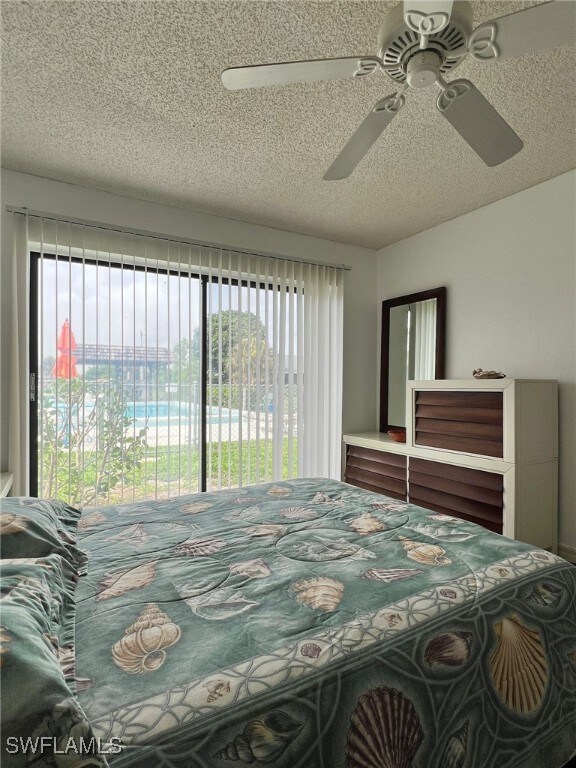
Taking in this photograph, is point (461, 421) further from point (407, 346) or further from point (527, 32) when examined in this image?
point (527, 32)


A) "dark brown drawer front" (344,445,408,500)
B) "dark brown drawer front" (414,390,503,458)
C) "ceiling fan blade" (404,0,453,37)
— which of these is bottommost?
"dark brown drawer front" (344,445,408,500)

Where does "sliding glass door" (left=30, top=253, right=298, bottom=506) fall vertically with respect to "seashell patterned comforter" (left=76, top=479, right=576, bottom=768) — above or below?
above

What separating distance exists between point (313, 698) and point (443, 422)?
8.00 ft

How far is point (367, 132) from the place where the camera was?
61.3 inches

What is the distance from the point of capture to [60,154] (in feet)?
8.18

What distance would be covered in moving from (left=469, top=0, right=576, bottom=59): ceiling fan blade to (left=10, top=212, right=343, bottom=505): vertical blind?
2443mm

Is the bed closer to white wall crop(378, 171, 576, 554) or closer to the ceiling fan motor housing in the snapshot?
the ceiling fan motor housing

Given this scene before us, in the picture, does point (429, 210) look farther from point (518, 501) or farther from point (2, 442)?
point (2, 442)

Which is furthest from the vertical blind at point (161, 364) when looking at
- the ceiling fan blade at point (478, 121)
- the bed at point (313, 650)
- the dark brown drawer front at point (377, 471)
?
the ceiling fan blade at point (478, 121)

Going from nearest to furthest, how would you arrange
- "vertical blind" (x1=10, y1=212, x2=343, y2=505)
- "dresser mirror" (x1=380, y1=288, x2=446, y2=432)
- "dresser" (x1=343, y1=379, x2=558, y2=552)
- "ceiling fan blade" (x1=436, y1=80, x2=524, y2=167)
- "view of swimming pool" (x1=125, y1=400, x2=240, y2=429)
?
1. "ceiling fan blade" (x1=436, y1=80, x2=524, y2=167)
2. "dresser" (x1=343, y1=379, x2=558, y2=552)
3. "vertical blind" (x1=10, y1=212, x2=343, y2=505)
4. "view of swimming pool" (x1=125, y1=400, x2=240, y2=429)
5. "dresser mirror" (x1=380, y1=288, x2=446, y2=432)

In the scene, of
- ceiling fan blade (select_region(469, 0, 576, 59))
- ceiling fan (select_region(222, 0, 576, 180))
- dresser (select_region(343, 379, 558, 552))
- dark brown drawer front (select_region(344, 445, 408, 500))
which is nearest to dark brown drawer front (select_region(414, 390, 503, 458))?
dresser (select_region(343, 379, 558, 552))

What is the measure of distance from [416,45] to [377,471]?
117 inches

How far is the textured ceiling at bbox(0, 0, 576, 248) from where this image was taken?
5.14ft

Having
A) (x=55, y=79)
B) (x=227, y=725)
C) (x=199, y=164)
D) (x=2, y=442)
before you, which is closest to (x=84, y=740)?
(x=227, y=725)
